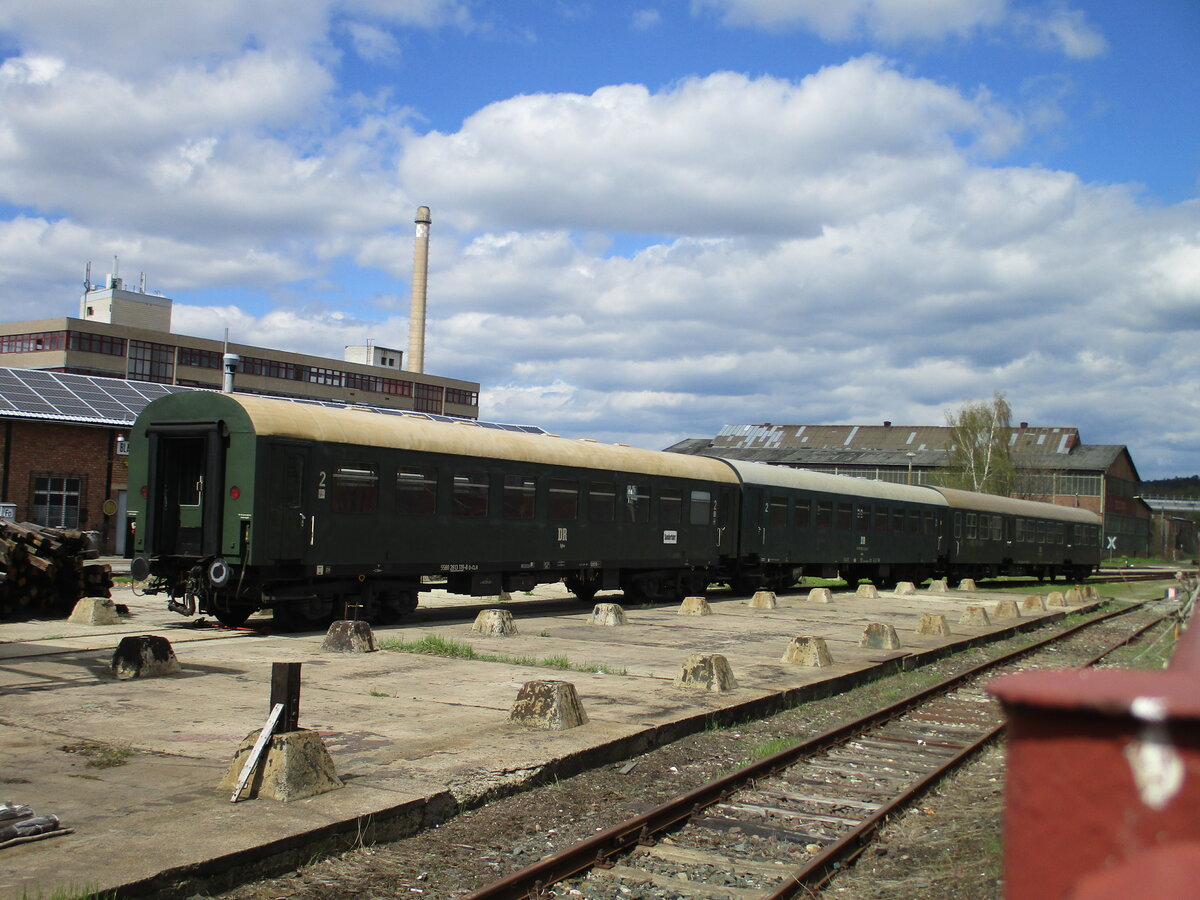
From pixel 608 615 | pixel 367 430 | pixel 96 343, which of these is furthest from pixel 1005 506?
pixel 96 343

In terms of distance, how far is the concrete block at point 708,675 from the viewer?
11312 millimetres

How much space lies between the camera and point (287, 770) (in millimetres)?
6441

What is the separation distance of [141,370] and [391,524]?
6784 cm

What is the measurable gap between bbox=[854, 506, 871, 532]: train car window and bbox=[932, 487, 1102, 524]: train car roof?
5.71 m

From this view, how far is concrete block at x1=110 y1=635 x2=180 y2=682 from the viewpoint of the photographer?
35.4 feet

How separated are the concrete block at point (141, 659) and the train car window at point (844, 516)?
21.8m

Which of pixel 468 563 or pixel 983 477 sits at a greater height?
pixel 983 477

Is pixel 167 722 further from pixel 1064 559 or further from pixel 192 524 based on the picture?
pixel 1064 559

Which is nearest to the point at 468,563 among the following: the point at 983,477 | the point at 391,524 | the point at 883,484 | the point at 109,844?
the point at 391,524

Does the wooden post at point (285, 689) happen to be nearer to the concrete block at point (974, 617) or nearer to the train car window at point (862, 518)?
the concrete block at point (974, 617)

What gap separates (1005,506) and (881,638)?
87.7 ft

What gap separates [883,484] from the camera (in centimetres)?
3328

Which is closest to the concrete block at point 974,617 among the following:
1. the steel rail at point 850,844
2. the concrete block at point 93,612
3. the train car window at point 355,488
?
the train car window at point 355,488

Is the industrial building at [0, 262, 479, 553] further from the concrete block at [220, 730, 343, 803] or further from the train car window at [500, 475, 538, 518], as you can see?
the concrete block at [220, 730, 343, 803]
